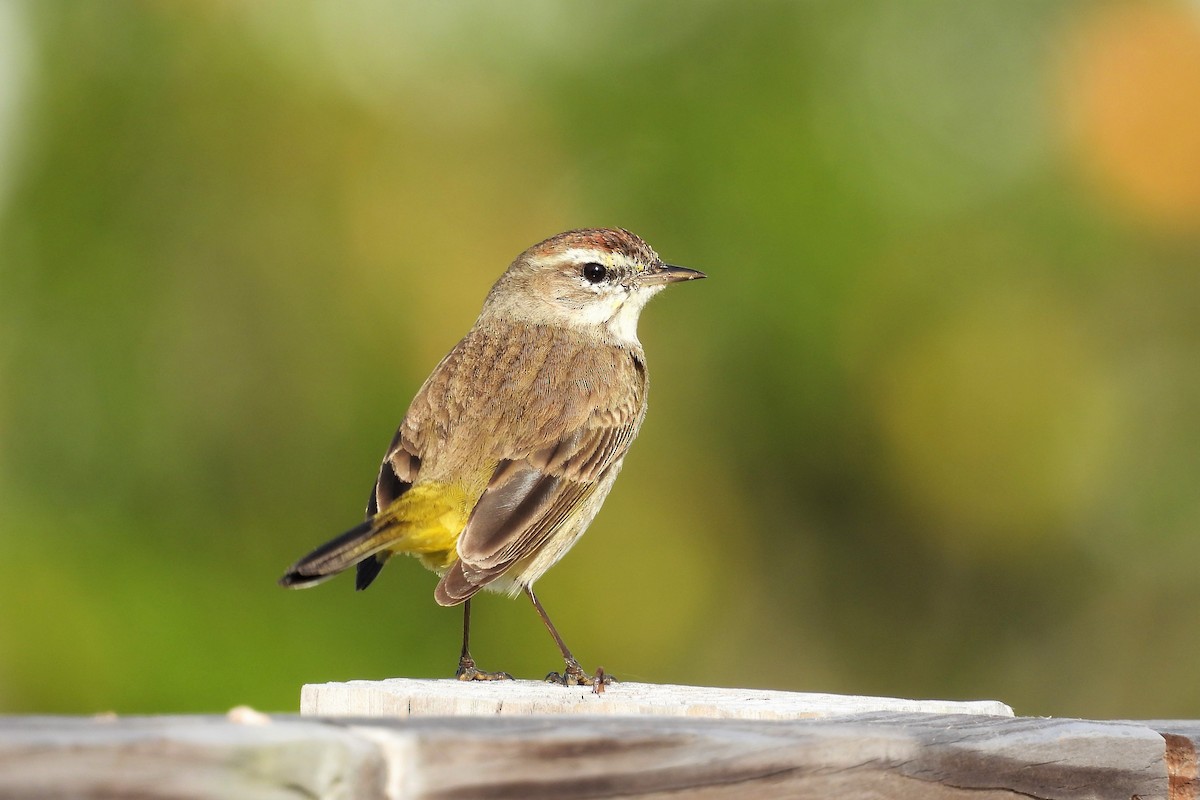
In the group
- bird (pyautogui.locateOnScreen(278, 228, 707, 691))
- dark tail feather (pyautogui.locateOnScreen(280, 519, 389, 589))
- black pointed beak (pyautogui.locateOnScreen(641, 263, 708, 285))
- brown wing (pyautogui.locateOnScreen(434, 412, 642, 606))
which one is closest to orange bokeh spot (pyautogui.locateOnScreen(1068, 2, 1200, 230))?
black pointed beak (pyautogui.locateOnScreen(641, 263, 708, 285))

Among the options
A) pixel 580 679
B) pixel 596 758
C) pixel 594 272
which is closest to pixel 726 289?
pixel 594 272

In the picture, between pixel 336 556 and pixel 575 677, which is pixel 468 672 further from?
pixel 336 556

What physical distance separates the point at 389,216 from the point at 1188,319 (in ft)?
15.8

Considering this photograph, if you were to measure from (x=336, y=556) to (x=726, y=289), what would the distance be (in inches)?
167

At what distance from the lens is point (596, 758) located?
2.73 metres

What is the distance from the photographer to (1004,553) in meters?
9.23

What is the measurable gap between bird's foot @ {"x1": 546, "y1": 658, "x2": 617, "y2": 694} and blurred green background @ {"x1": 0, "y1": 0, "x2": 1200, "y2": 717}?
269cm

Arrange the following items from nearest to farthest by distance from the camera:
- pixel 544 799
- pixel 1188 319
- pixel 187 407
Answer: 1. pixel 544 799
2. pixel 187 407
3. pixel 1188 319

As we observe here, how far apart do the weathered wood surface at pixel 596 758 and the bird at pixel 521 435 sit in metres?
2.27

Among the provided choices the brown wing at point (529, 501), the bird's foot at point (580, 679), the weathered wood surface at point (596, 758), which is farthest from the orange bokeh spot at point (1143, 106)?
the weathered wood surface at point (596, 758)

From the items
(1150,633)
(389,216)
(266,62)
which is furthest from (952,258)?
(266,62)

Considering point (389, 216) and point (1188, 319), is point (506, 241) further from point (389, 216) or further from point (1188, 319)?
point (1188, 319)

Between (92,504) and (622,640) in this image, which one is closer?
(92,504)

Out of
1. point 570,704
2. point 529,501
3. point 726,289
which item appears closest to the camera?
point 570,704
